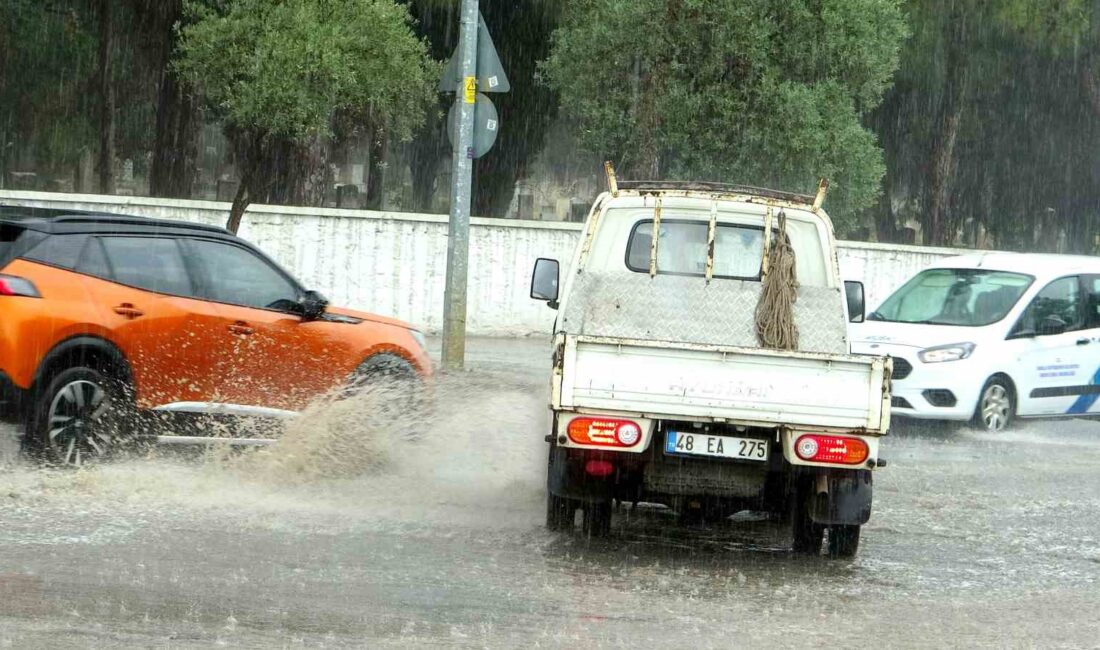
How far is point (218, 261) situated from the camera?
10.9m

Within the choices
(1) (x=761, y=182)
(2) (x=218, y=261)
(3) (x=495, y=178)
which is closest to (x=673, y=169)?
(1) (x=761, y=182)

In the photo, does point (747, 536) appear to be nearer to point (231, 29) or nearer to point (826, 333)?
point (826, 333)

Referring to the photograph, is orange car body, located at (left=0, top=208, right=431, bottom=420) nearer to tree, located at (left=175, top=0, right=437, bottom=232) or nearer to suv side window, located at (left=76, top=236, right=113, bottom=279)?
suv side window, located at (left=76, top=236, right=113, bottom=279)

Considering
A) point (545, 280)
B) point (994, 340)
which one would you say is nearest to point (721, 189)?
point (545, 280)

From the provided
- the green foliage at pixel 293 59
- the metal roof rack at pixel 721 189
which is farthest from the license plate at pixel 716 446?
the green foliage at pixel 293 59

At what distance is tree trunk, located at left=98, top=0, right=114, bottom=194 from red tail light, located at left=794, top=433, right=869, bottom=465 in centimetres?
2502

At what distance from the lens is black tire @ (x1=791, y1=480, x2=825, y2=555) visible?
8.47 metres

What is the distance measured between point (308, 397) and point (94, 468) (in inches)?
63.7

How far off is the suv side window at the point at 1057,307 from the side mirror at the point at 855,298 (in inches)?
213

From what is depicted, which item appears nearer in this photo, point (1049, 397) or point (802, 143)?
point (1049, 397)

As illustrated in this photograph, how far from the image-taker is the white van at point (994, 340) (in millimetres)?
15219

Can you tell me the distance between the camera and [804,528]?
8594mm

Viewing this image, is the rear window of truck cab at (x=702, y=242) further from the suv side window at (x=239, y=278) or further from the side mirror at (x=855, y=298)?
the suv side window at (x=239, y=278)

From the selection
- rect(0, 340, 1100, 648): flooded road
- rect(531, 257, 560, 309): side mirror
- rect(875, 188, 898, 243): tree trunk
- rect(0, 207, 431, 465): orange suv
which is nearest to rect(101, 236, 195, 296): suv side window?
rect(0, 207, 431, 465): orange suv
